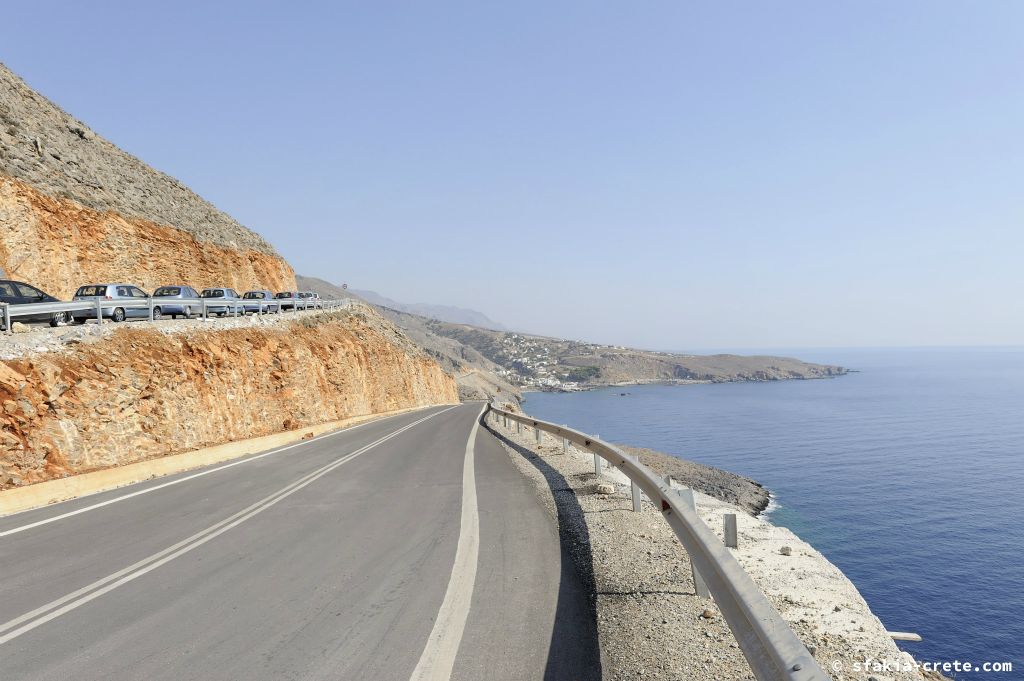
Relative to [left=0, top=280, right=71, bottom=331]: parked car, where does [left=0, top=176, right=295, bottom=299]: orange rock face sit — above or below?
above

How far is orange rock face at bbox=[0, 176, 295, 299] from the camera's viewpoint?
22.6 m

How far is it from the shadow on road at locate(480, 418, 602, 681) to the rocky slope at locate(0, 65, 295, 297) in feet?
82.5

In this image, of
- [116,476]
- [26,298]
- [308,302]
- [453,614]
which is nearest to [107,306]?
[26,298]

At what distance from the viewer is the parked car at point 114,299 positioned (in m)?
18.1

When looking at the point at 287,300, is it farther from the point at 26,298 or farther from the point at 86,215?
the point at 26,298

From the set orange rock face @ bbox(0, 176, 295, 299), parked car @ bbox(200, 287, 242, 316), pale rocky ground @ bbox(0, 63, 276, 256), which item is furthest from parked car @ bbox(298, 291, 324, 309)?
parked car @ bbox(200, 287, 242, 316)

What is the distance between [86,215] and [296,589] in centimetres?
2882

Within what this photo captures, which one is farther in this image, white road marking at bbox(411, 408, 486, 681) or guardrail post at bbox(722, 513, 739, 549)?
guardrail post at bbox(722, 513, 739, 549)

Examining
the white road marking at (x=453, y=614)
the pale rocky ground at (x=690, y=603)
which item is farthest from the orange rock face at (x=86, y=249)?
the pale rocky ground at (x=690, y=603)

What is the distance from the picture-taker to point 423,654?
13.6ft

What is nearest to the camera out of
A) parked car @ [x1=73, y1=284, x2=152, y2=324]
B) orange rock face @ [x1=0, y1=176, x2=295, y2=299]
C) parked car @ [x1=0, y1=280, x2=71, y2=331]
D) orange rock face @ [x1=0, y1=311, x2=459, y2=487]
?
orange rock face @ [x1=0, y1=311, x2=459, y2=487]

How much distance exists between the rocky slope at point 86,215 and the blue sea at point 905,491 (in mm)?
39752

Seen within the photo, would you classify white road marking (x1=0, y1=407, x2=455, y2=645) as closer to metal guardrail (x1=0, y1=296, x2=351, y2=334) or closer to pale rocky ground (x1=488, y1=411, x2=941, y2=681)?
pale rocky ground (x1=488, y1=411, x2=941, y2=681)

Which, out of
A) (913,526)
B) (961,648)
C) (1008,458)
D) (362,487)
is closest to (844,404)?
(1008,458)
